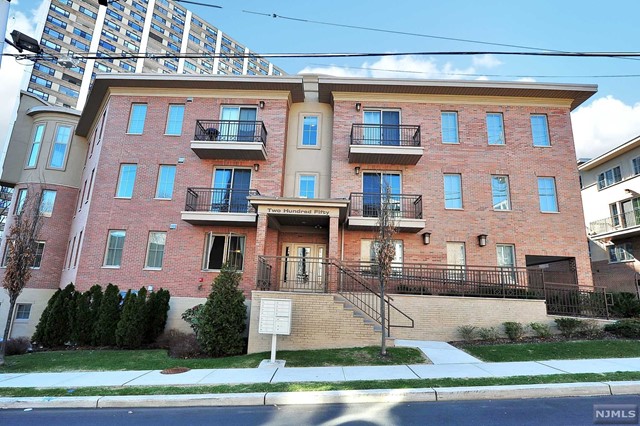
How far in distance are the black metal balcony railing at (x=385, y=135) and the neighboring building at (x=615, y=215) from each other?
51.1 feet

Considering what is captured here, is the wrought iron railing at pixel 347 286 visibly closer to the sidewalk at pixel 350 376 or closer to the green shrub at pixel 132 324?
the sidewalk at pixel 350 376

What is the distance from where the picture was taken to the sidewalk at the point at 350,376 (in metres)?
6.17

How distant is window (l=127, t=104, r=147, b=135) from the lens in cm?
1742

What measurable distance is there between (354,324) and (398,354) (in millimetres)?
1824

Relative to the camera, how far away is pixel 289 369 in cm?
845

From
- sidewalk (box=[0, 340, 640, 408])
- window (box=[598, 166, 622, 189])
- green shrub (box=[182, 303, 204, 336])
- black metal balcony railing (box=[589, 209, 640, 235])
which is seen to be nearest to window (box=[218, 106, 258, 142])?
green shrub (box=[182, 303, 204, 336])

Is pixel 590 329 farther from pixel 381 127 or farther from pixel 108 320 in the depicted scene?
pixel 108 320

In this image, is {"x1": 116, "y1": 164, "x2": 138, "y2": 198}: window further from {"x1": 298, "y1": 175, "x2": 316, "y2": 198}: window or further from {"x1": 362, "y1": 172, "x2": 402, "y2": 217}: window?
{"x1": 362, "y1": 172, "x2": 402, "y2": 217}: window

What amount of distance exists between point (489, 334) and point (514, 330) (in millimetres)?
757

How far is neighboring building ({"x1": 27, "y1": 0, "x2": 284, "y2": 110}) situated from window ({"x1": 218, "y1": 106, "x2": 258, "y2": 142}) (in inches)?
1267

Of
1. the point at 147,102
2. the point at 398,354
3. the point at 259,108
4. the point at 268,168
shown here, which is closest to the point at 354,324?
the point at 398,354

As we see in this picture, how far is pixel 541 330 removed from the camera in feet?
37.6

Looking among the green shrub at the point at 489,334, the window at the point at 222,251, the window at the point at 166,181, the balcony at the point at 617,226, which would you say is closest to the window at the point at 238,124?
the window at the point at 166,181

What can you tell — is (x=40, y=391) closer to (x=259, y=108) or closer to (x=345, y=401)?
(x=345, y=401)
